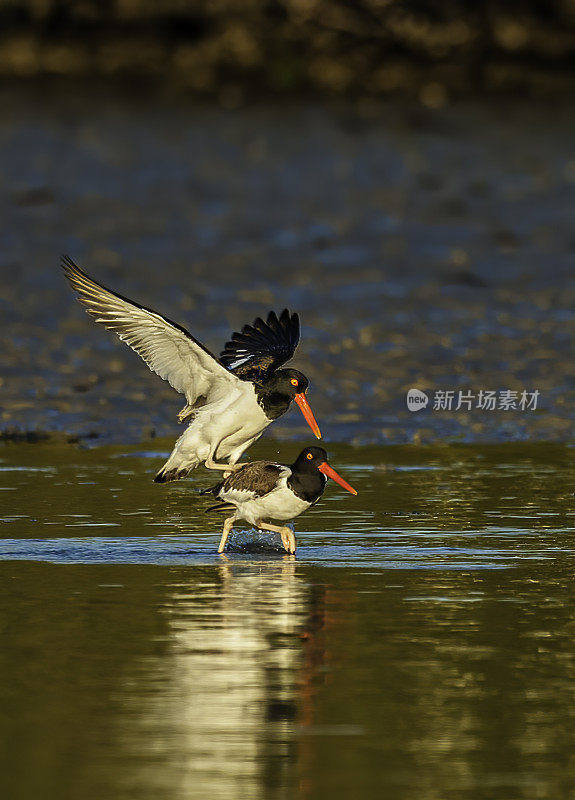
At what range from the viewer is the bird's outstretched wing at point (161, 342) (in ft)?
38.4

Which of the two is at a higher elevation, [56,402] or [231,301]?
[231,301]

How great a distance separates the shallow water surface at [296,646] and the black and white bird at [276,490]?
0.23 meters

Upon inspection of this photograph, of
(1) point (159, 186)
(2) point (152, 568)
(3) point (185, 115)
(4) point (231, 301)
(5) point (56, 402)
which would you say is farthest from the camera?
(3) point (185, 115)

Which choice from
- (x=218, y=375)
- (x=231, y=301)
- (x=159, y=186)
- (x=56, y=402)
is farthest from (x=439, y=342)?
(x=159, y=186)

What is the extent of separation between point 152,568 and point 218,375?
2.48m

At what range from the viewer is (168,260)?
23.0 meters

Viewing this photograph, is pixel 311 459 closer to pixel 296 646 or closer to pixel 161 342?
pixel 161 342

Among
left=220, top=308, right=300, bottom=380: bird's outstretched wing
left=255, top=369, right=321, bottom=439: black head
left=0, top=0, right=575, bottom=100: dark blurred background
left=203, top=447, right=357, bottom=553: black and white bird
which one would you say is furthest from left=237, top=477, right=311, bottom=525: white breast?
left=0, top=0, right=575, bottom=100: dark blurred background

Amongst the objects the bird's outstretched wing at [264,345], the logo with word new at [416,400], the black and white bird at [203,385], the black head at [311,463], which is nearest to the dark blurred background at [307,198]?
the logo with word new at [416,400]

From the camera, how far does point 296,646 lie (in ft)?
26.2

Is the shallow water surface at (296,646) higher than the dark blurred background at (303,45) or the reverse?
the reverse

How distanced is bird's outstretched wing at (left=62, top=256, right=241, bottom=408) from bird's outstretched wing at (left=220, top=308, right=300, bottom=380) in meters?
0.36

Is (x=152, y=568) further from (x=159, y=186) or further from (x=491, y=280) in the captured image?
(x=159, y=186)

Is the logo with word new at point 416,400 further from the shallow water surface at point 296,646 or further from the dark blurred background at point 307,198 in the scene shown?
the shallow water surface at point 296,646
